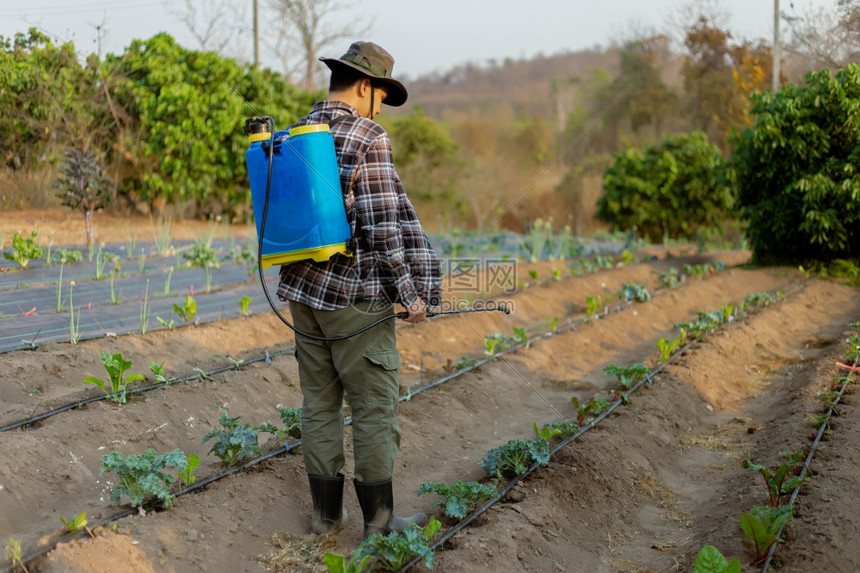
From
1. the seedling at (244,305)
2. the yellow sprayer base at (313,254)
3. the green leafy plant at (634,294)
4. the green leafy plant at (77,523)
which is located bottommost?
the green leafy plant at (77,523)

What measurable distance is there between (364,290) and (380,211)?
12.1 inches

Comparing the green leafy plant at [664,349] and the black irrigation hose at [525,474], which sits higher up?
the green leafy plant at [664,349]

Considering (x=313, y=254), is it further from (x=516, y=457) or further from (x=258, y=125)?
(x=516, y=457)

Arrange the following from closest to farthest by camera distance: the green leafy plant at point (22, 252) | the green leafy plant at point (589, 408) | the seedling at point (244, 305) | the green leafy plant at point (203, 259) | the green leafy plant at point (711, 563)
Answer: the green leafy plant at point (711, 563) < the green leafy plant at point (589, 408) < the seedling at point (244, 305) < the green leafy plant at point (22, 252) < the green leafy plant at point (203, 259)

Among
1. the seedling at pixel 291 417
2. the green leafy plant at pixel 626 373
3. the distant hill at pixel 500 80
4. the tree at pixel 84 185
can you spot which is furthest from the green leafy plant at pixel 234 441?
the distant hill at pixel 500 80

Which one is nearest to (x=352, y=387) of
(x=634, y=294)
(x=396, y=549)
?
(x=396, y=549)

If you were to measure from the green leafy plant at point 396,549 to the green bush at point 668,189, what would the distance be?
44.3ft

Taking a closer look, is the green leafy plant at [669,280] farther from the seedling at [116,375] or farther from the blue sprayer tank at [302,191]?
the blue sprayer tank at [302,191]

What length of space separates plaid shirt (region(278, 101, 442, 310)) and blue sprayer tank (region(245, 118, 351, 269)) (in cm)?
6

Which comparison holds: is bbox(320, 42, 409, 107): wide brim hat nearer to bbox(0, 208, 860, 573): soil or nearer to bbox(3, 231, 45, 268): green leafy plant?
bbox(0, 208, 860, 573): soil

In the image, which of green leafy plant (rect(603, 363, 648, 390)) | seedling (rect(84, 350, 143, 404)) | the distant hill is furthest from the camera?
the distant hill

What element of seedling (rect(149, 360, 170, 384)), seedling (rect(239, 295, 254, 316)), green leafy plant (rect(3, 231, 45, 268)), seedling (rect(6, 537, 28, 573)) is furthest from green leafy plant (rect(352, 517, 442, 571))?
green leafy plant (rect(3, 231, 45, 268))

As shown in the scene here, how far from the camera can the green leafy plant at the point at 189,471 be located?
317 centimetres

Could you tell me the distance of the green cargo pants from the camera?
2.86 meters
